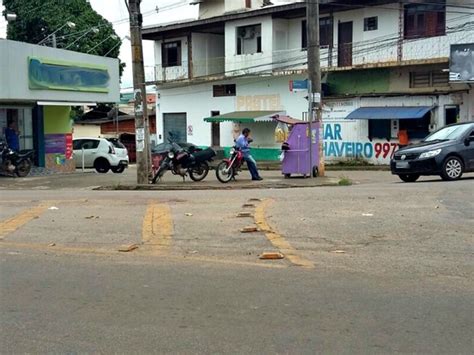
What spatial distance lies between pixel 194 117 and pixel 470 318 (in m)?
36.2

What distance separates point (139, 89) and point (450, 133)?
29.6 ft

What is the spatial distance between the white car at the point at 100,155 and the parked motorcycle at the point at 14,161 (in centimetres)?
484

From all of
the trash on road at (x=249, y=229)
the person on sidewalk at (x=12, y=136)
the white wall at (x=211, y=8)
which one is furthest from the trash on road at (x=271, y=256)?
the white wall at (x=211, y=8)

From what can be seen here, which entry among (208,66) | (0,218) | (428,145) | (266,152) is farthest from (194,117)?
(0,218)

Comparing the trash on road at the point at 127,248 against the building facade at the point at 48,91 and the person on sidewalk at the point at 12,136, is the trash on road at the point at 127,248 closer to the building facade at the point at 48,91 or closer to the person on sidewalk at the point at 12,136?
the building facade at the point at 48,91

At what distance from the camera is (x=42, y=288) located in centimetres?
659

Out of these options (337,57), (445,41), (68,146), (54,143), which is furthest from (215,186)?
(337,57)

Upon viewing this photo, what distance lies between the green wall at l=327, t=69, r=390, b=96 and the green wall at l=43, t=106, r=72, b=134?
14.5m

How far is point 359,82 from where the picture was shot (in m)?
33.3

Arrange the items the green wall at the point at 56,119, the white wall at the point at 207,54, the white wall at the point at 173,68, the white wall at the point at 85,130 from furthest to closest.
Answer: the white wall at the point at 85,130 < the white wall at the point at 173,68 < the white wall at the point at 207,54 < the green wall at the point at 56,119

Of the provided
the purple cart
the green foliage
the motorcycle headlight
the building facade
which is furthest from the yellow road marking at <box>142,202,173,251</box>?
the green foliage

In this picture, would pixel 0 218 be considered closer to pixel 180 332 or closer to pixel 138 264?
pixel 138 264

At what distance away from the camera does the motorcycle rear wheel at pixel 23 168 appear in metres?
23.0

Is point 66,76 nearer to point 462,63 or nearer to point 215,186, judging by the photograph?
point 215,186
